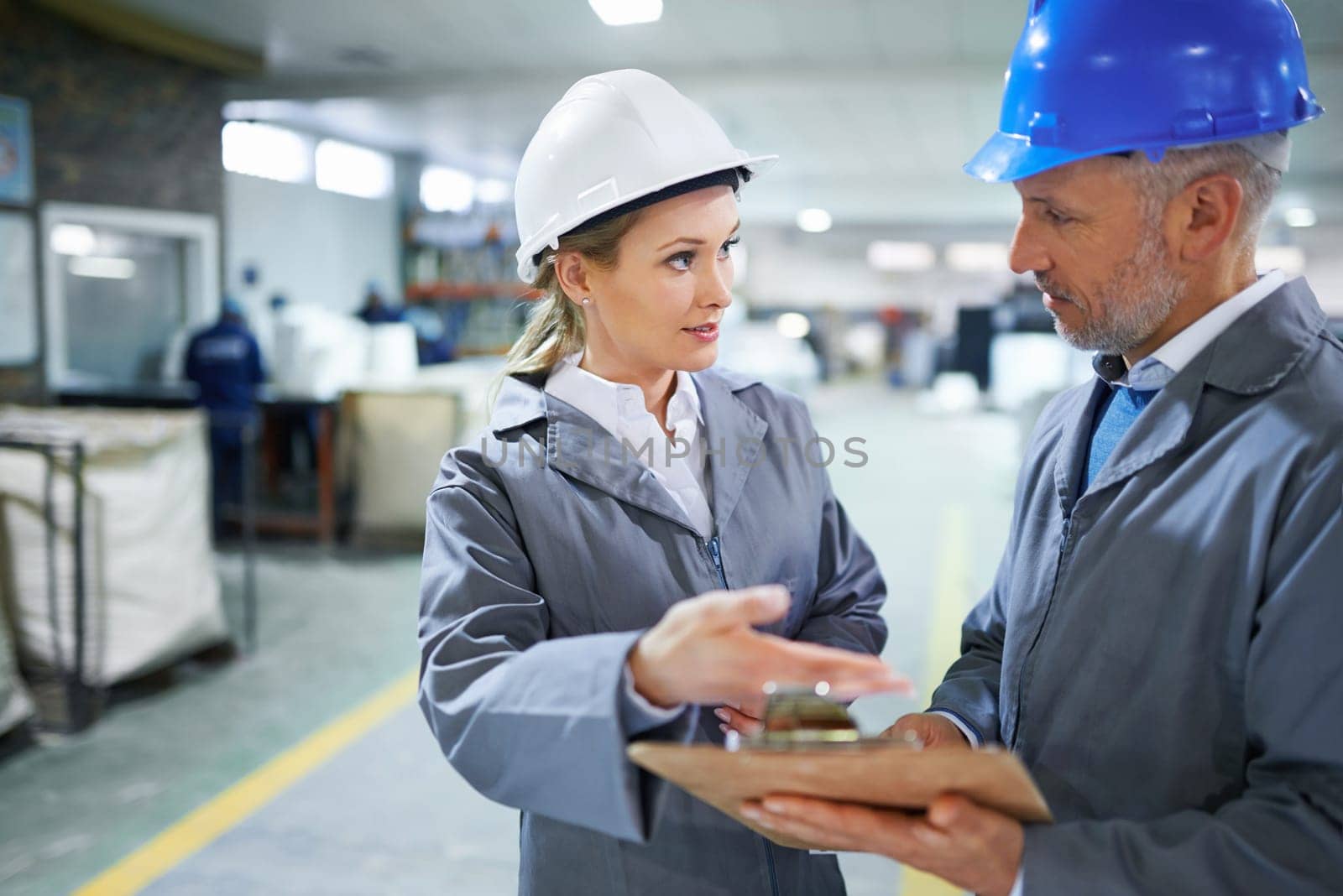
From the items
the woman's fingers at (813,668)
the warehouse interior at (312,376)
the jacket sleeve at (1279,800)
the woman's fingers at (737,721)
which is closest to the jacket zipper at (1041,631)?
the jacket sleeve at (1279,800)

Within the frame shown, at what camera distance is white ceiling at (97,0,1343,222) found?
7051 mm

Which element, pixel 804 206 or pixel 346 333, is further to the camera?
pixel 804 206

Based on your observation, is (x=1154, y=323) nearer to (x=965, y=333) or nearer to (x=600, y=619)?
(x=600, y=619)

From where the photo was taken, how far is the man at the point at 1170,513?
1132 mm

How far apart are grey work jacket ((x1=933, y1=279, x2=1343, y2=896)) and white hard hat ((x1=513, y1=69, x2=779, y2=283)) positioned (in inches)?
28.8

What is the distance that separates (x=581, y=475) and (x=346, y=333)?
859 centimetres

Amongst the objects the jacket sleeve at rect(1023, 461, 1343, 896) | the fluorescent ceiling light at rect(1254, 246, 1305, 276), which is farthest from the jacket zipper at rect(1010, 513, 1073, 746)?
the fluorescent ceiling light at rect(1254, 246, 1305, 276)

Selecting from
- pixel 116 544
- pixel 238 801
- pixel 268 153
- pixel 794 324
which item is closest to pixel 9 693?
pixel 116 544

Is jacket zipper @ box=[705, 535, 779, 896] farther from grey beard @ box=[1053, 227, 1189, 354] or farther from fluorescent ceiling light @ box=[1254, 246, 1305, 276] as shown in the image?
fluorescent ceiling light @ box=[1254, 246, 1305, 276]

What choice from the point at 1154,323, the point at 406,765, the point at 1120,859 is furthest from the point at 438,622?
the point at 406,765

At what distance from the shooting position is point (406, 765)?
160 inches

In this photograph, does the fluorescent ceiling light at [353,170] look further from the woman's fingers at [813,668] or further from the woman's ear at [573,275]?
the woman's fingers at [813,668]

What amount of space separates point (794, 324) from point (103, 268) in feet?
54.2

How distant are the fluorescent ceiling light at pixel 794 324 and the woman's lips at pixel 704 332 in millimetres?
20467
